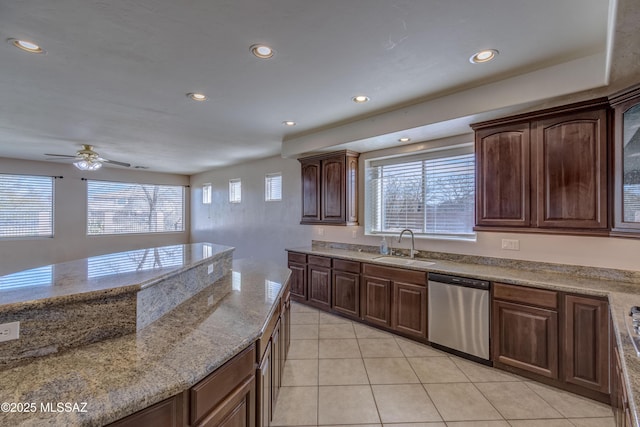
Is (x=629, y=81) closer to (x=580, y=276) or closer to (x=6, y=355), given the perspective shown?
(x=580, y=276)

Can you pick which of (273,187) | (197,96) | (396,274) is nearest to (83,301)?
(197,96)

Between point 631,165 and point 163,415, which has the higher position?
point 631,165

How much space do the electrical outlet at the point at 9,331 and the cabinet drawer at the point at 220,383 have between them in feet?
2.51

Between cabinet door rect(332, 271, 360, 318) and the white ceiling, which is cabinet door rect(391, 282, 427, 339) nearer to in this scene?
cabinet door rect(332, 271, 360, 318)

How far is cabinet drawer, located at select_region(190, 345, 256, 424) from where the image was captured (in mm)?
1097

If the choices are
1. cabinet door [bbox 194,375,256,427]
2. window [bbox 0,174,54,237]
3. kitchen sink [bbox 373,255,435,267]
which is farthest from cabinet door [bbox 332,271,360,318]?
window [bbox 0,174,54,237]

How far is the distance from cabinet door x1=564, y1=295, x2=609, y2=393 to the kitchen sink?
1303 millimetres

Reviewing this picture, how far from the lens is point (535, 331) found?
2.42 meters

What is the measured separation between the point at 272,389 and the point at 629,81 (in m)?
3.26

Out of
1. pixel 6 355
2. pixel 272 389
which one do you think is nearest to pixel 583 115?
pixel 272 389

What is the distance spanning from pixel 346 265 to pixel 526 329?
2.04 meters

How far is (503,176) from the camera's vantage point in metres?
2.74

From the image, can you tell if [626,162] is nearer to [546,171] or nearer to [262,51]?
[546,171]

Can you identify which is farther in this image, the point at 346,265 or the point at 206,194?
the point at 206,194
